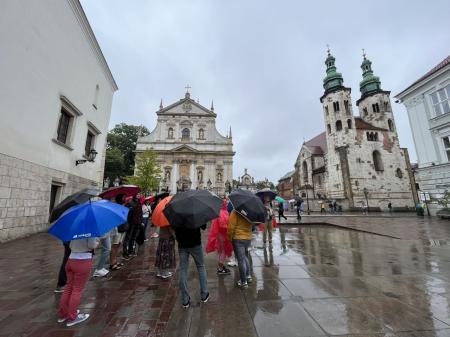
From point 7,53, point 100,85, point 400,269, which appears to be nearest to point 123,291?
point 400,269

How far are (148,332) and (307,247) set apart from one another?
20.8 ft

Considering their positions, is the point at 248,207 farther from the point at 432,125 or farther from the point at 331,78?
the point at 331,78

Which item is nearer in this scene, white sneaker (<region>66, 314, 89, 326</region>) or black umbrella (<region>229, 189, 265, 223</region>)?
white sneaker (<region>66, 314, 89, 326</region>)

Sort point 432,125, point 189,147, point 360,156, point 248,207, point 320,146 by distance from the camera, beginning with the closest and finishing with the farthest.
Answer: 1. point 248,207
2. point 432,125
3. point 360,156
4. point 189,147
5. point 320,146

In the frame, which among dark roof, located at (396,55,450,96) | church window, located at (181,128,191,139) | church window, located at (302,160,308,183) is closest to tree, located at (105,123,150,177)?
church window, located at (181,128,191,139)

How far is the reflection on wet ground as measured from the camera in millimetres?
2582

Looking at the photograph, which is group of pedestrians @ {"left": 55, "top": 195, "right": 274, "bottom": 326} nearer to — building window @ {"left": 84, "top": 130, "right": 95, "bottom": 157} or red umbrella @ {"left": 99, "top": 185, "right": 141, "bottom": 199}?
red umbrella @ {"left": 99, "top": 185, "right": 141, "bottom": 199}

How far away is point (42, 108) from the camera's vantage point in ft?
29.8

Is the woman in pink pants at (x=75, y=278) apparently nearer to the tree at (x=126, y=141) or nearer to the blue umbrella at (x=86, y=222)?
the blue umbrella at (x=86, y=222)

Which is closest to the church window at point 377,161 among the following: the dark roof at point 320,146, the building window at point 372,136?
the building window at point 372,136

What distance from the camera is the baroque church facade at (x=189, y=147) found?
124 ft

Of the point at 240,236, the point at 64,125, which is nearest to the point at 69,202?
the point at 240,236

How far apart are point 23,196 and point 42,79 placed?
501 centimetres

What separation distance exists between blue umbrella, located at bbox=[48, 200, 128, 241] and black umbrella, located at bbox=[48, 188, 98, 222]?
0.73m
